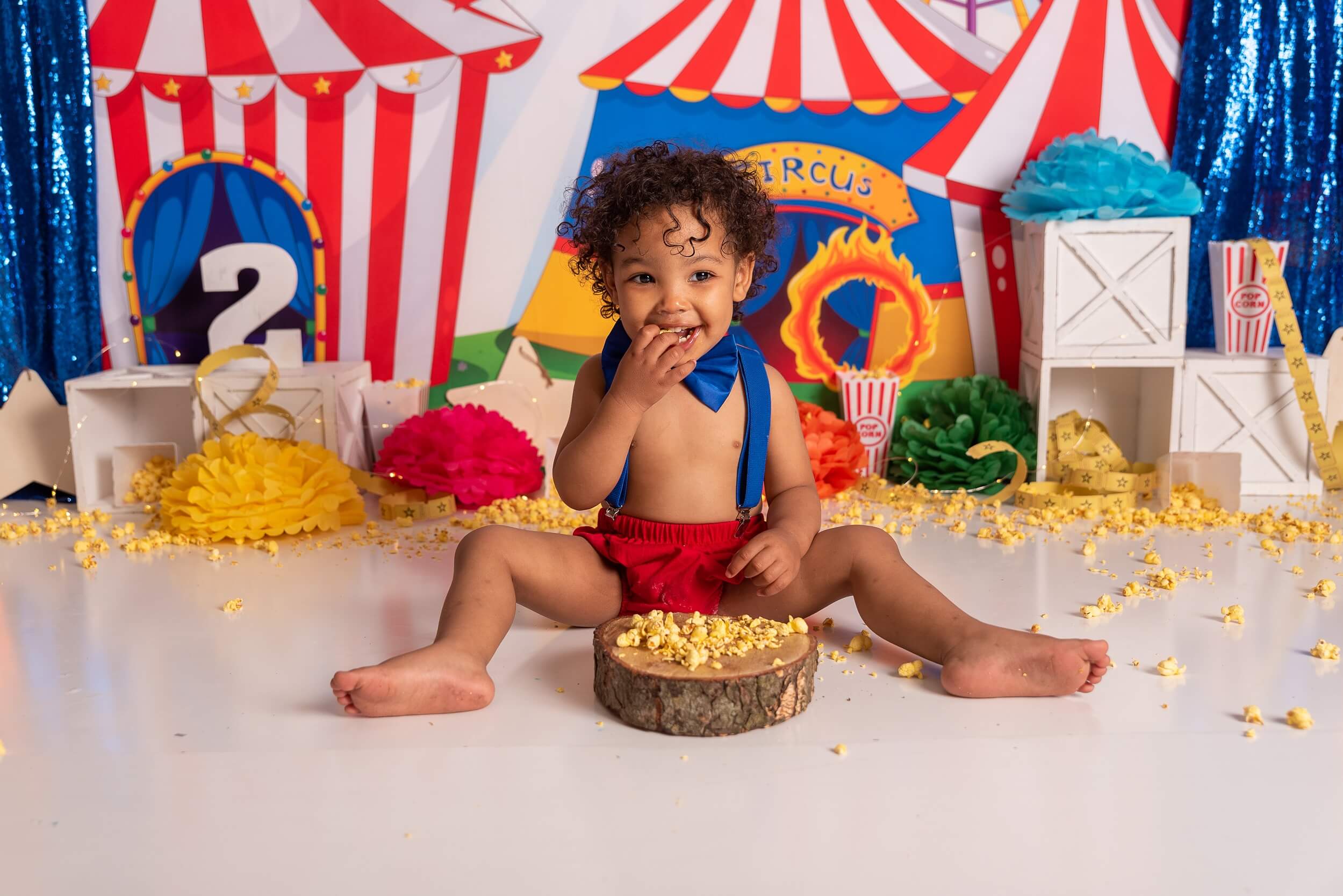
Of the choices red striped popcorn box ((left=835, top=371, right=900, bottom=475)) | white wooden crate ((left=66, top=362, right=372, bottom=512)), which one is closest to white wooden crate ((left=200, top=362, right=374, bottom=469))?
white wooden crate ((left=66, top=362, right=372, bottom=512))

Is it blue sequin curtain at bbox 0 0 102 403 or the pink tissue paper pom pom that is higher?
blue sequin curtain at bbox 0 0 102 403

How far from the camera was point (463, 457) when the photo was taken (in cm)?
248

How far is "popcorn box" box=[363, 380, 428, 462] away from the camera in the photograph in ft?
9.00

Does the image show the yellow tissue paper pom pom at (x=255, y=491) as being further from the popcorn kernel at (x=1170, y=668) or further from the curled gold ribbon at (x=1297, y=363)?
the curled gold ribbon at (x=1297, y=363)

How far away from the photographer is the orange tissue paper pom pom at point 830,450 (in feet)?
8.65

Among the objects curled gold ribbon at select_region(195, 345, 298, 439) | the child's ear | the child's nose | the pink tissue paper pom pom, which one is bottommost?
the pink tissue paper pom pom

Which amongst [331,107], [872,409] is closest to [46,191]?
[331,107]

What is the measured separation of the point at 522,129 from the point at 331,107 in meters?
0.49

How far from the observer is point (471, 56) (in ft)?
9.14

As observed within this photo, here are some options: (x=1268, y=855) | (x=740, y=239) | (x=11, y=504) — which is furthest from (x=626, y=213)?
(x=11, y=504)

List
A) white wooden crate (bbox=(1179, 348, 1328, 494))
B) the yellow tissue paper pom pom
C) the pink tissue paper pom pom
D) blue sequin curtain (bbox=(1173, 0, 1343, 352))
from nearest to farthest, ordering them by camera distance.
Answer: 1. the yellow tissue paper pom pom
2. the pink tissue paper pom pom
3. white wooden crate (bbox=(1179, 348, 1328, 494))
4. blue sequin curtain (bbox=(1173, 0, 1343, 352))

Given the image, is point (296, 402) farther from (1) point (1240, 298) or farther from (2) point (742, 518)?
(1) point (1240, 298)

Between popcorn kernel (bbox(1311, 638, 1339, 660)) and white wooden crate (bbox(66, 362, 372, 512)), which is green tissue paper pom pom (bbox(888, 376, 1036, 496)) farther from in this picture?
white wooden crate (bbox(66, 362, 372, 512))

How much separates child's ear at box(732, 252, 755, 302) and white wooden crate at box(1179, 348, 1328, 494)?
4.64 feet
